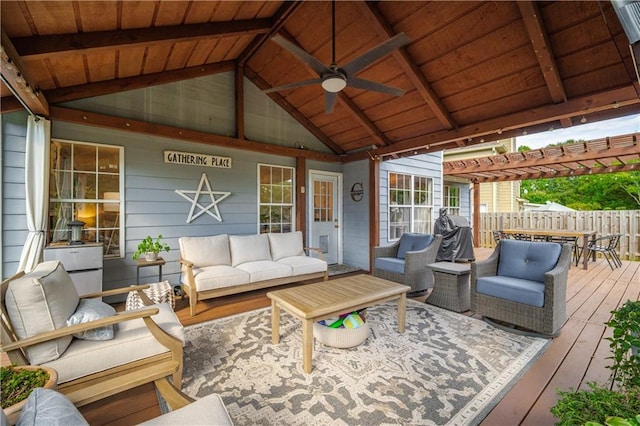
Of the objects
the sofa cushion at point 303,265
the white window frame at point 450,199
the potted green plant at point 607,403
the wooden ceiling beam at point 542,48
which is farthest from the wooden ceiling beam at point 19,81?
the white window frame at point 450,199

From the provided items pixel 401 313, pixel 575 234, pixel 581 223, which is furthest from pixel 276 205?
pixel 581 223

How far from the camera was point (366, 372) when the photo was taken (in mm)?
2248

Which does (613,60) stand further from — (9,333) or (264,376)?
(9,333)

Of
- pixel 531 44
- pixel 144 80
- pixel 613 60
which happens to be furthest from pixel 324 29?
→ pixel 613 60

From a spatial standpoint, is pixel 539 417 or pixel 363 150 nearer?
pixel 539 417

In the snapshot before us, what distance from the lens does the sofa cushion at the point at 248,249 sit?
4.45m

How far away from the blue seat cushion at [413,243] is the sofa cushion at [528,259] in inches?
42.2

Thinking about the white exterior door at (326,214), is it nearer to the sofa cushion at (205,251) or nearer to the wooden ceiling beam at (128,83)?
the sofa cushion at (205,251)

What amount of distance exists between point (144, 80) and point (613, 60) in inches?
232

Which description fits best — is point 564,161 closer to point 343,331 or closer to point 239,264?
point 343,331

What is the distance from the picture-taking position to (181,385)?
6.83 ft

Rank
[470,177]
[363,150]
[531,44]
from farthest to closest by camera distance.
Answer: [470,177]
[363,150]
[531,44]

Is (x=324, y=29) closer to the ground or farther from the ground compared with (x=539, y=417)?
farther from the ground

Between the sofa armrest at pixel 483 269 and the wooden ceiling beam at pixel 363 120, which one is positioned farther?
the wooden ceiling beam at pixel 363 120
